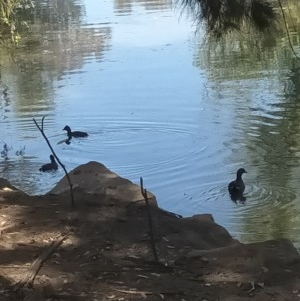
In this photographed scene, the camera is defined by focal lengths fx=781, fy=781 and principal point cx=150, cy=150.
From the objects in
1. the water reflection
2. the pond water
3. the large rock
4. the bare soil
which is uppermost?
the bare soil

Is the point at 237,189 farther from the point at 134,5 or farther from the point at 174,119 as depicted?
the point at 134,5

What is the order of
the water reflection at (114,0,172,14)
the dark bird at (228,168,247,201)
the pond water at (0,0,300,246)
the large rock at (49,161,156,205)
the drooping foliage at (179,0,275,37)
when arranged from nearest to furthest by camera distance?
the large rock at (49,161,156,205)
the drooping foliage at (179,0,275,37)
the dark bird at (228,168,247,201)
the pond water at (0,0,300,246)
the water reflection at (114,0,172,14)

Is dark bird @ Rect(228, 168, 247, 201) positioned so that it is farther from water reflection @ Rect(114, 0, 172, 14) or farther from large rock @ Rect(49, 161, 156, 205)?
water reflection @ Rect(114, 0, 172, 14)

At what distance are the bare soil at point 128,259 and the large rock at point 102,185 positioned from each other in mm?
233

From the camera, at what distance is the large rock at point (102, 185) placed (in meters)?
6.50

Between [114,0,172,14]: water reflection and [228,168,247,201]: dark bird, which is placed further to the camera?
[114,0,172,14]: water reflection

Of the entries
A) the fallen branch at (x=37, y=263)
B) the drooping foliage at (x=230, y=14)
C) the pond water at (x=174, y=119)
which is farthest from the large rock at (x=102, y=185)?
the pond water at (x=174, y=119)

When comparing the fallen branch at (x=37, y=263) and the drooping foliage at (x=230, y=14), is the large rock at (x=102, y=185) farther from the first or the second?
the drooping foliage at (x=230, y=14)

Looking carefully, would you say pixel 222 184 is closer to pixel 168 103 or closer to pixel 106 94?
pixel 168 103

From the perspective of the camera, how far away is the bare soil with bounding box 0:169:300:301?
4367mm

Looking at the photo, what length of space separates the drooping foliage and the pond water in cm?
71

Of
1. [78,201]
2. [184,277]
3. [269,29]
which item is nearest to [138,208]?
[78,201]

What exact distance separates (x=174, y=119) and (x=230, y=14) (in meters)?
8.32

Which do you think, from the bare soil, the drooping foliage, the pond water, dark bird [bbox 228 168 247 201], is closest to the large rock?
the bare soil
